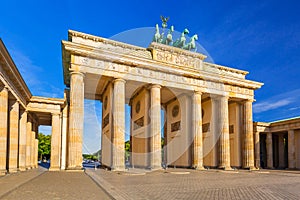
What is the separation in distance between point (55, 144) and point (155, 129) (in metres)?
9.45

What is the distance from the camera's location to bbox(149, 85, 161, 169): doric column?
84.8 feet

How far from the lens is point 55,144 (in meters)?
24.6

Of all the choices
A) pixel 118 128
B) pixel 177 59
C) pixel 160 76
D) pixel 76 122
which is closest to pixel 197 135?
pixel 160 76

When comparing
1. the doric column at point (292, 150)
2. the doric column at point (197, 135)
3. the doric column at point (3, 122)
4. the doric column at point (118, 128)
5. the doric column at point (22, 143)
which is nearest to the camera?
the doric column at point (3, 122)

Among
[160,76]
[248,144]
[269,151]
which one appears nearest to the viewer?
[160,76]

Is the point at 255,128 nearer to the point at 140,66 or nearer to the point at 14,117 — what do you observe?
the point at 140,66

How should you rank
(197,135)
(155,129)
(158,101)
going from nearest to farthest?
1. (155,129)
2. (158,101)
3. (197,135)

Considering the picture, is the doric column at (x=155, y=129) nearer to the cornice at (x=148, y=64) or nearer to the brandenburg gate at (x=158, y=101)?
the brandenburg gate at (x=158, y=101)

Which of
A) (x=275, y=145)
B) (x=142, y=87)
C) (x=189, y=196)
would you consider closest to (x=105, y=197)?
(x=189, y=196)

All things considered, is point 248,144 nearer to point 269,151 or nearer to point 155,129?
point 269,151

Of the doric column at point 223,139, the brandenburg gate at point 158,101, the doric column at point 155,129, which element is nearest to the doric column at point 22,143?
the brandenburg gate at point 158,101

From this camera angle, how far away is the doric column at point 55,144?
24.2 metres

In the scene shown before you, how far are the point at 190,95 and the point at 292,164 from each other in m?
16.8

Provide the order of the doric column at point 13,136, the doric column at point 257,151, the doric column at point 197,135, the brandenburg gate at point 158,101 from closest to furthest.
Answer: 1. the doric column at point 13,136
2. the brandenburg gate at point 158,101
3. the doric column at point 197,135
4. the doric column at point 257,151
